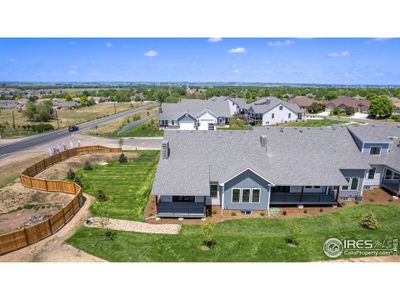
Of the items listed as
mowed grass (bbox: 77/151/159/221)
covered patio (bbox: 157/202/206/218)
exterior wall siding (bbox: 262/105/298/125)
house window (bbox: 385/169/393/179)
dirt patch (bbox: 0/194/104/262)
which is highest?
exterior wall siding (bbox: 262/105/298/125)

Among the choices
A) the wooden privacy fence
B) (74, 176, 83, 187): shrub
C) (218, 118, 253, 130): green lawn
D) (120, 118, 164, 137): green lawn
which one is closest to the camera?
the wooden privacy fence

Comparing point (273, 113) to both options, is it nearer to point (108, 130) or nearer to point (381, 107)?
point (381, 107)

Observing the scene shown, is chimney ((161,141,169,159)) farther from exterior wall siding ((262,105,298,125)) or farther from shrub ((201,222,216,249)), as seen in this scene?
exterior wall siding ((262,105,298,125))

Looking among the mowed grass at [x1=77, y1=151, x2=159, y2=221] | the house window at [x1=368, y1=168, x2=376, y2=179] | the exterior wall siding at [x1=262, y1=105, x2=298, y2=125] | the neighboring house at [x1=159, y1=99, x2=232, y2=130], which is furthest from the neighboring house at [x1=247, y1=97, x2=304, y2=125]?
the house window at [x1=368, y1=168, x2=376, y2=179]

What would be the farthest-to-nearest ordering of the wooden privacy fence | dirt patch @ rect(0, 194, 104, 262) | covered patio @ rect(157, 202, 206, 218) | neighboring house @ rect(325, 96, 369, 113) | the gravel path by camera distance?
neighboring house @ rect(325, 96, 369, 113) < covered patio @ rect(157, 202, 206, 218) < the gravel path < the wooden privacy fence < dirt patch @ rect(0, 194, 104, 262)
